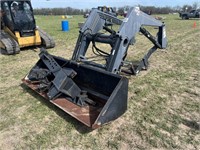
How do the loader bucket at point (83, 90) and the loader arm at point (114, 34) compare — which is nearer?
the loader bucket at point (83, 90)

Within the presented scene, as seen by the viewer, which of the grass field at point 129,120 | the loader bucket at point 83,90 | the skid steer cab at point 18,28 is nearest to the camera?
the grass field at point 129,120

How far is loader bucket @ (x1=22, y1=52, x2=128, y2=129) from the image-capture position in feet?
10.1

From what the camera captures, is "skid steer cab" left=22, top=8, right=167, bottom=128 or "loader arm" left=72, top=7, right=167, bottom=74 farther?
"loader arm" left=72, top=7, right=167, bottom=74

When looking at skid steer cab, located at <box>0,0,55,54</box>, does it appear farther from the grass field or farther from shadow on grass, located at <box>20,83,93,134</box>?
shadow on grass, located at <box>20,83,93,134</box>

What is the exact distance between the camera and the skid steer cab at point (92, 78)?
3.15 meters

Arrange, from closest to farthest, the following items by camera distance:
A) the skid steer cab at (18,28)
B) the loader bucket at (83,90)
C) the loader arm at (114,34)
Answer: the loader bucket at (83,90) → the loader arm at (114,34) → the skid steer cab at (18,28)

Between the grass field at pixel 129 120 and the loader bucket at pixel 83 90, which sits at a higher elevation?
the loader bucket at pixel 83 90

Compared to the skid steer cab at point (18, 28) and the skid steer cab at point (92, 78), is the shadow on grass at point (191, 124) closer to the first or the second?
the skid steer cab at point (92, 78)

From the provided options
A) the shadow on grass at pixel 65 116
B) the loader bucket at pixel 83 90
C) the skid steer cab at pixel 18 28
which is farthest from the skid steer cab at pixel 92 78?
the skid steer cab at pixel 18 28

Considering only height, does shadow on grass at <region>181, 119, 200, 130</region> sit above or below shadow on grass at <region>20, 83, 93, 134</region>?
above

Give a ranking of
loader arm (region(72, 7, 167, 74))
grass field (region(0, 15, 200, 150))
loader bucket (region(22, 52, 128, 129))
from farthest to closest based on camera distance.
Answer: loader arm (region(72, 7, 167, 74)) → loader bucket (region(22, 52, 128, 129)) → grass field (region(0, 15, 200, 150))

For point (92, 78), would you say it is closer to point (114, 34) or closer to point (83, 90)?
point (83, 90)

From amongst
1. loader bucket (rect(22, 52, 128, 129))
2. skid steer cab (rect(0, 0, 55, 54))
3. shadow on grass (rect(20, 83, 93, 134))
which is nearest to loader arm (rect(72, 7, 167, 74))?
loader bucket (rect(22, 52, 128, 129))

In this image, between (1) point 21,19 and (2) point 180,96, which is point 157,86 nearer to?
(2) point 180,96
